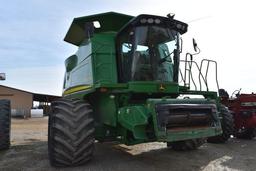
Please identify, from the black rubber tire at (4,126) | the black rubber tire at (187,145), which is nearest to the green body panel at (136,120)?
the black rubber tire at (187,145)

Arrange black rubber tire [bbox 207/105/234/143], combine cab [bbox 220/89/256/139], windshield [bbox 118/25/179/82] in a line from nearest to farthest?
windshield [bbox 118/25/179/82] < black rubber tire [bbox 207/105/234/143] < combine cab [bbox 220/89/256/139]

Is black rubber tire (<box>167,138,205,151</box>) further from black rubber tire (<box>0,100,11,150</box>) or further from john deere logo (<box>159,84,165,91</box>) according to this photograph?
black rubber tire (<box>0,100,11,150</box>)

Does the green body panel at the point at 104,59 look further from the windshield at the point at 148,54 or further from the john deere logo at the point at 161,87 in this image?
the john deere logo at the point at 161,87

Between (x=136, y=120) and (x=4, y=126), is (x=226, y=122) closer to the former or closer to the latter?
(x=136, y=120)

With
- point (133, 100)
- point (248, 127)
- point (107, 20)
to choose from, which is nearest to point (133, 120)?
point (133, 100)

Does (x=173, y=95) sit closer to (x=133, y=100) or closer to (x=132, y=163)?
(x=133, y=100)

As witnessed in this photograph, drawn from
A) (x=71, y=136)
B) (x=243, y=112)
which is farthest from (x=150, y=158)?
(x=243, y=112)

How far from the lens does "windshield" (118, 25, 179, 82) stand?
6805 mm

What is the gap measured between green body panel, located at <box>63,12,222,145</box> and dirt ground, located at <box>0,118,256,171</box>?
533 mm

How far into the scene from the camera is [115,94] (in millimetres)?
6586

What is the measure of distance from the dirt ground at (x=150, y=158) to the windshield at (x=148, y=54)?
5.59ft

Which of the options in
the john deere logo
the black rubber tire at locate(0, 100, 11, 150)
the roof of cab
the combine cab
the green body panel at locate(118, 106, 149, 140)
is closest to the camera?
the green body panel at locate(118, 106, 149, 140)

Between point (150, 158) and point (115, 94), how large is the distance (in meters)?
1.73

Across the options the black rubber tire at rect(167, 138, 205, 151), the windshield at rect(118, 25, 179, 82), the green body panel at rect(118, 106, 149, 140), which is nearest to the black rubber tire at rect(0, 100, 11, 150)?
the windshield at rect(118, 25, 179, 82)
